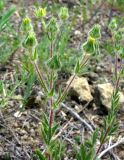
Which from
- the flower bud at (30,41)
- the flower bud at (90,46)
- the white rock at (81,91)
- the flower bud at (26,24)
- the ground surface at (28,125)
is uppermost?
the flower bud at (26,24)

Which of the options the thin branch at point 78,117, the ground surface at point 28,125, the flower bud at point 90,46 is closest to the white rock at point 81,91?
the ground surface at point 28,125

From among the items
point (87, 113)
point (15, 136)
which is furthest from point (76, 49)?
point (15, 136)

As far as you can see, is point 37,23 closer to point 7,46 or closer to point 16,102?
point 7,46

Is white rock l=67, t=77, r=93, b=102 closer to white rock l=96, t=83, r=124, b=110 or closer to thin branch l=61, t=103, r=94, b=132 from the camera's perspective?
white rock l=96, t=83, r=124, b=110

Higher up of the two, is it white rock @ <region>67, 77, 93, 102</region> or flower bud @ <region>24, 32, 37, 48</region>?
flower bud @ <region>24, 32, 37, 48</region>

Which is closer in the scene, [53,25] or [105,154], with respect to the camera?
[53,25]

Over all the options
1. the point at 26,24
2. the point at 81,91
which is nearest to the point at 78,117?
the point at 81,91

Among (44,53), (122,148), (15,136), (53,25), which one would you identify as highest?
(53,25)

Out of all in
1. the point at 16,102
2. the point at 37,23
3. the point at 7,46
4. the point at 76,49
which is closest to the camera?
the point at 16,102

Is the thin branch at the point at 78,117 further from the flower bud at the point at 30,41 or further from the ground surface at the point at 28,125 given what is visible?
the flower bud at the point at 30,41

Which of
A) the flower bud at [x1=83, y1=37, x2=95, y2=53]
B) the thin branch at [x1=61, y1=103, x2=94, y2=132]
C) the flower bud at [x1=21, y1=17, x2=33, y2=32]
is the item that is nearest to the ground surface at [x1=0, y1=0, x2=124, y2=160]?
the thin branch at [x1=61, y1=103, x2=94, y2=132]

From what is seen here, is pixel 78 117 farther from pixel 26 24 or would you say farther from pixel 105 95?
pixel 26 24
